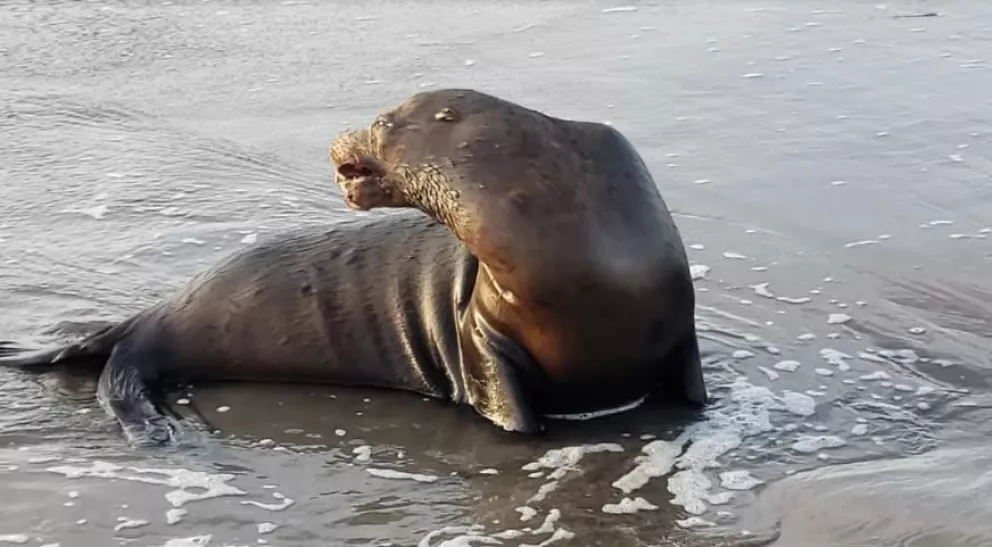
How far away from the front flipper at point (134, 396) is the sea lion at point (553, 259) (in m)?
1.02

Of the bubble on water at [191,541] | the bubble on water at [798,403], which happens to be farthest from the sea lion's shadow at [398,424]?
the bubble on water at [191,541]

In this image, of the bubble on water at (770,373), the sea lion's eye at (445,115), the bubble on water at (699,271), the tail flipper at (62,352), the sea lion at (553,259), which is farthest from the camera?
the bubble on water at (699,271)

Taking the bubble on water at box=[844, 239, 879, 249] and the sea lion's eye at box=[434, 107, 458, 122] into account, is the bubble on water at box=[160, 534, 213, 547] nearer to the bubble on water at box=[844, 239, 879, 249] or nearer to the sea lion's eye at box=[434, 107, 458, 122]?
the sea lion's eye at box=[434, 107, 458, 122]

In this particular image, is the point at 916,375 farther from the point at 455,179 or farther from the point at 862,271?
the point at 455,179

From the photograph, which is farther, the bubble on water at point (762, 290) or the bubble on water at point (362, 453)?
the bubble on water at point (762, 290)

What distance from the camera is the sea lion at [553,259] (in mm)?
4609

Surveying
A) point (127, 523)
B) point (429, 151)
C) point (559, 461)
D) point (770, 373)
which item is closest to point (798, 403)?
point (770, 373)

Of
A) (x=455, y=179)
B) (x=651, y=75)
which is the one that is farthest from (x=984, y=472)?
(x=651, y=75)

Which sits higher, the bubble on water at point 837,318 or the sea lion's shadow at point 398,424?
the sea lion's shadow at point 398,424

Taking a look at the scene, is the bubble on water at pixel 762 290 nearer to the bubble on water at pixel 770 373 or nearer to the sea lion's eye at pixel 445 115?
the bubble on water at pixel 770 373

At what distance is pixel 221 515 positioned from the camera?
167 inches

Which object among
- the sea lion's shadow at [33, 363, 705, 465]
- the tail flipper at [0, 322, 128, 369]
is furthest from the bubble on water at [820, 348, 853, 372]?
the tail flipper at [0, 322, 128, 369]

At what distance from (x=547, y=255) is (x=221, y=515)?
1220 millimetres

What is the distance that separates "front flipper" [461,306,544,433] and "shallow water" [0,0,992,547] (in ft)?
0.32
